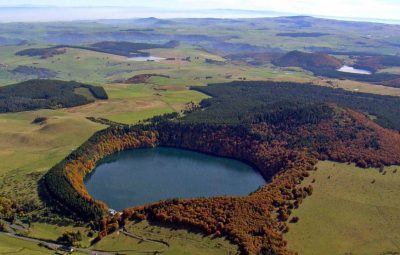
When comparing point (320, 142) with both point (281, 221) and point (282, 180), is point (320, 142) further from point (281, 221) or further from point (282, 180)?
point (281, 221)

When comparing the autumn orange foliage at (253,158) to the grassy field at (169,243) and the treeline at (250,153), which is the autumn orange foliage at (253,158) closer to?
the treeline at (250,153)

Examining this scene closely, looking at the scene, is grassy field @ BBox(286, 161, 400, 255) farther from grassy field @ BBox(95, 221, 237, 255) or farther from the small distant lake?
the small distant lake

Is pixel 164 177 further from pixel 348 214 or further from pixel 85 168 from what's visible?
pixel 348 214

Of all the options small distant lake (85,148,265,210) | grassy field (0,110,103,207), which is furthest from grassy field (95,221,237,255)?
grassy field (0,110,103,207)

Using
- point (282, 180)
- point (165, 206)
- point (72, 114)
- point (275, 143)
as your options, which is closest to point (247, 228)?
point (165, 206)

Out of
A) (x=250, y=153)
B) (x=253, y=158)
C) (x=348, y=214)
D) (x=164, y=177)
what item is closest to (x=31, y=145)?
(x=164, y=177)
